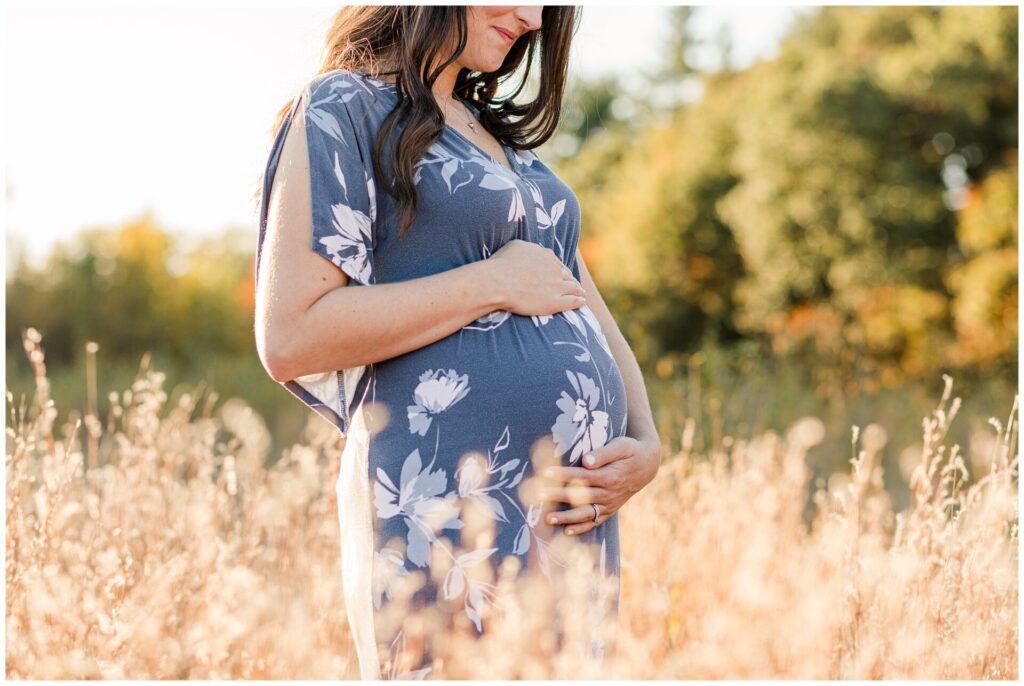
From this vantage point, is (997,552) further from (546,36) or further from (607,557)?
(546,36)

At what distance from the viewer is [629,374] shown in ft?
6.54

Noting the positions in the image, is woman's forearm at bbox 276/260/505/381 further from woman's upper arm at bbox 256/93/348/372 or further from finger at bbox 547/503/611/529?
finger at bbox 547/503/611/529

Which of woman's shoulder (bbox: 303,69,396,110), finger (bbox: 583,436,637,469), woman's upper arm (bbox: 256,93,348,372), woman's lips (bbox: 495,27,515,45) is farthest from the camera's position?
woman's lips (bbox: 495,27,515,45)

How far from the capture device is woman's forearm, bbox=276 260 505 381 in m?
1.47

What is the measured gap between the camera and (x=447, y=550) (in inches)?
60.1

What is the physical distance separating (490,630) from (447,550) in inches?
6.0

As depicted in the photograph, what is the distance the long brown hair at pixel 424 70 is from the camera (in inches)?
61.6

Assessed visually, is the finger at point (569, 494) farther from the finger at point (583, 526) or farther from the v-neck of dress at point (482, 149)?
the v-neck of dress at point (482, 149)

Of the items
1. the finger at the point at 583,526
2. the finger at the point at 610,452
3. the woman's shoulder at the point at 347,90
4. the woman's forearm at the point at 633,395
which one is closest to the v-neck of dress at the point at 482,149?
the woman's shoulder at the point at 347,90

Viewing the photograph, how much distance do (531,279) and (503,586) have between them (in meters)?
0.54

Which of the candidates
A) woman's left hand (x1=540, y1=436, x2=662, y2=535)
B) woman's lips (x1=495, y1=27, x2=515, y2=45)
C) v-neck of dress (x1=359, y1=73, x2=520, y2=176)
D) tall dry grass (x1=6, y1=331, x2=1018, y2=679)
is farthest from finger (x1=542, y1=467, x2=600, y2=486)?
woman's lips (x1=495, y1=27, x2=515, y2=45)

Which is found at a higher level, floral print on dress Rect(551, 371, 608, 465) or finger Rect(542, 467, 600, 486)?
floral print on dress Rect(551, 371, 608, 465)

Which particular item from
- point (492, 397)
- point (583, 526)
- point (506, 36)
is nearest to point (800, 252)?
point (506, 36)

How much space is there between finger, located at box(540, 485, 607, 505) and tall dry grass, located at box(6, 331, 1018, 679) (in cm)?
8
